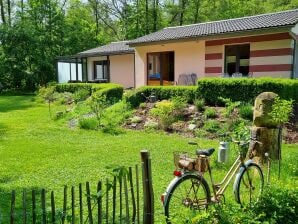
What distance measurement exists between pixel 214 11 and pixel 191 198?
36378 millimetres

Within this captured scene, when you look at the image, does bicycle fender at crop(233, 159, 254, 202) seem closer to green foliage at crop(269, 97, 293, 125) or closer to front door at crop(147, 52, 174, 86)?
green foliage at crop(269, 97, 293, 125)

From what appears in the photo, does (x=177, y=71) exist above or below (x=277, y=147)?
above

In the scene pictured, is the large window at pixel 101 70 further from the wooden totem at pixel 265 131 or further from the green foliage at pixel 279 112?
the green foliage at pixel 279 112

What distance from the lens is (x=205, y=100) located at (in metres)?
13.1

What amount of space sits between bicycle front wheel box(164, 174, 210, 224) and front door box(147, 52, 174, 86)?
16.0 metres

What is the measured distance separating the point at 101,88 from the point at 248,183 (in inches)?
560

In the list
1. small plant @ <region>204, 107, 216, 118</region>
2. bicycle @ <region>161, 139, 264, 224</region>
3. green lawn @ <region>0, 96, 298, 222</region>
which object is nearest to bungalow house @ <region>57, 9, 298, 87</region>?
small plant @ <region>204, 107, 216, 118</region>

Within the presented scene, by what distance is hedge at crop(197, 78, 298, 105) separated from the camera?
1103 cm

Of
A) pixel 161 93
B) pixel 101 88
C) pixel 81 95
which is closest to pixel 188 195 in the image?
pixel 161 93

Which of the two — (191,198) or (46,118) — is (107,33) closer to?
(46,118)

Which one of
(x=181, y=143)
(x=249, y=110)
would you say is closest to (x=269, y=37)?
(x=249, y=110)

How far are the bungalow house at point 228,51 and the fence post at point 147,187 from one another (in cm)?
1223

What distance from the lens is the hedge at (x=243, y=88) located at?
11.0 metres

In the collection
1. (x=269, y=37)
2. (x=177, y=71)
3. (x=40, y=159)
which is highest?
(x=269, y=37)
